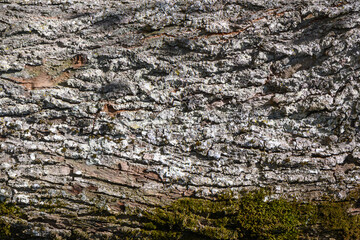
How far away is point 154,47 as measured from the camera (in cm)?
281

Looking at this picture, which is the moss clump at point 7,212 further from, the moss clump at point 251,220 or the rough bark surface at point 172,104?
the moss clump at point 251,220

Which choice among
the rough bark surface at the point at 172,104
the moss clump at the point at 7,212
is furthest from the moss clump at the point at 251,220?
the moss clump at the point at 7,212

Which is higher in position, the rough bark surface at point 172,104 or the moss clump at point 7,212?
the rough bark surface at point 172,104

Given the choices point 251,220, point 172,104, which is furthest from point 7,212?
point 251,220

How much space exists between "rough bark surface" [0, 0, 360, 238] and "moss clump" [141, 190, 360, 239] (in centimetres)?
12

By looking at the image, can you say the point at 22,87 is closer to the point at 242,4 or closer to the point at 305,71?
the point at 242,4

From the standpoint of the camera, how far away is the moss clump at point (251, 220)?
8.11 ft

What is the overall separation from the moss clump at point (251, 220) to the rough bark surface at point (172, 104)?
4.7 inches

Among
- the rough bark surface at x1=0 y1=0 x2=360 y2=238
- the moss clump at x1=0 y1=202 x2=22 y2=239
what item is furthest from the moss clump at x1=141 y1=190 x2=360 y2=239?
the moss clump at x1=0 y1=202 x2=22 y2=239

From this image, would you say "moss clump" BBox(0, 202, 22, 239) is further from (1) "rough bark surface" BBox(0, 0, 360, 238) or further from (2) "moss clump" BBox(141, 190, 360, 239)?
(2) "moss clump" BBox(141, 190, 360, 239)

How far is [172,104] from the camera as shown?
8.91 ft

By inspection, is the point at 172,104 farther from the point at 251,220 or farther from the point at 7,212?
the point at 7,212

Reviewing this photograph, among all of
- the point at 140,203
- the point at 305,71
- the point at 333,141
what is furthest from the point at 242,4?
the point at 140,203

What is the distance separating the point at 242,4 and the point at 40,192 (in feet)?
8.76
